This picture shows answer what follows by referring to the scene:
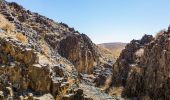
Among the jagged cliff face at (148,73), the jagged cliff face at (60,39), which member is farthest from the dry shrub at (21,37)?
the jagged cliff face at (60,39)

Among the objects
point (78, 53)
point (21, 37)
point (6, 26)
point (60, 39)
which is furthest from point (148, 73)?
point (60, 39)

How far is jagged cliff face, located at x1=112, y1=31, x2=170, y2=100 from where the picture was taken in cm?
8875

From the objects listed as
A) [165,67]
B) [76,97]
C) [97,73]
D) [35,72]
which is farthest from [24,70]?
[97,73]

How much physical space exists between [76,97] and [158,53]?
24.7 metres

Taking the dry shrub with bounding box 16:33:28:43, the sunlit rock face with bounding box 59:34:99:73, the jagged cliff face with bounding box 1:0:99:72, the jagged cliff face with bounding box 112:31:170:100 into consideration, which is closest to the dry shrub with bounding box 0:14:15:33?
the dry shrub with bounding box 16:33:28:43

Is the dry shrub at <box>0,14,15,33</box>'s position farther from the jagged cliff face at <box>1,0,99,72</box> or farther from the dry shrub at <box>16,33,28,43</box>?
the jagged cliff face at <box>1,0,99,72</box>

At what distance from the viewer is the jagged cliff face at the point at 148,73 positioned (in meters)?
88.8

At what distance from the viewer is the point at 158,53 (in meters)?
95.1

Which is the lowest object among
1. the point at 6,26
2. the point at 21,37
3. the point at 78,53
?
the point at 78,53

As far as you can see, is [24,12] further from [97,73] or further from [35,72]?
[35,72]

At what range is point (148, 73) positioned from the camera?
95.4m

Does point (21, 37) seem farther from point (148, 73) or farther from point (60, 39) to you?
point (60, 39)

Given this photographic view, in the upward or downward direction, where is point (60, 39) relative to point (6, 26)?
downward

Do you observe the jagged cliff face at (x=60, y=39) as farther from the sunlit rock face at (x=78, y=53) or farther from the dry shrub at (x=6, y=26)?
the dry shrub at (x=6, y=26)
